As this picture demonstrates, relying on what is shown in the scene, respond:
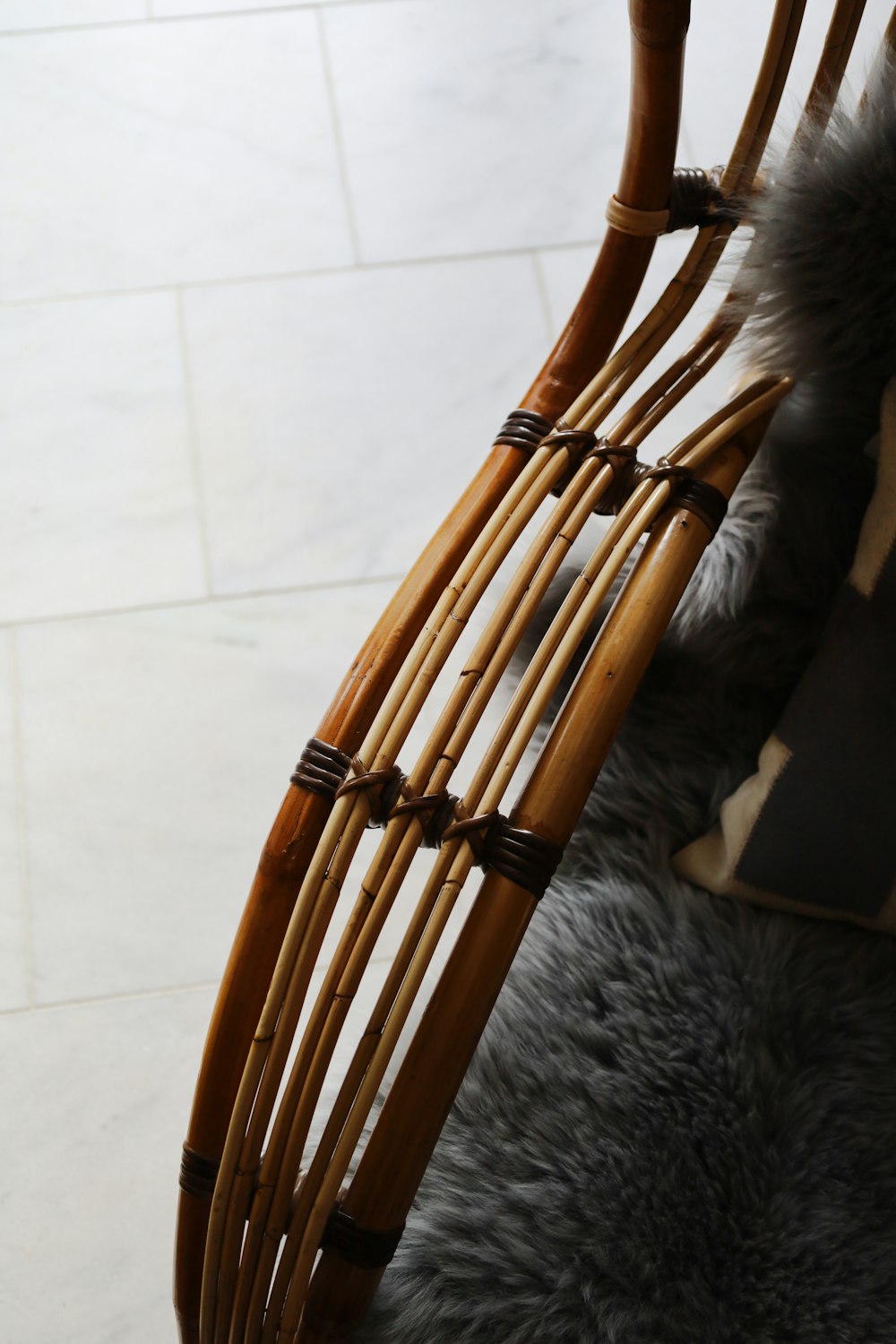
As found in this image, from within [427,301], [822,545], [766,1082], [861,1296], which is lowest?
[861,1296]

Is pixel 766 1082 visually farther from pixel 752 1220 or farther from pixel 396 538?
pixel 396 538

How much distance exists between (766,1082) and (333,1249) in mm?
254

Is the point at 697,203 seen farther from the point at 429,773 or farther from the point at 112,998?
the point at 112,998

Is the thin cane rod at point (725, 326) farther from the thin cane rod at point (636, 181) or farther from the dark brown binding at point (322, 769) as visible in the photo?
the dark brown binding at point (322, 769)

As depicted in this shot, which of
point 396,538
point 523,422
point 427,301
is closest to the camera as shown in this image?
point 523,422

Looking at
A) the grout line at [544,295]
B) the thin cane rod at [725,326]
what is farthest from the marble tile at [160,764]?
the thin cane rod at [725,326]

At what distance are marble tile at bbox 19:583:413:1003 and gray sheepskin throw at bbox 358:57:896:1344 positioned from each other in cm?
53

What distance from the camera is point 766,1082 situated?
689 millimetres

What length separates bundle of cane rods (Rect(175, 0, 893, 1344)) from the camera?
22.9 inches

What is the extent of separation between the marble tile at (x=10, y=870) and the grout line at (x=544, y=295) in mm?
718

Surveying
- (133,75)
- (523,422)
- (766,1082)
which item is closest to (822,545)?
(523,422)

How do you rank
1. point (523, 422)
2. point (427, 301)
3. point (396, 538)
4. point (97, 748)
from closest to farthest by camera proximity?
1. point (523, 422)
2. point (97, 748)
3. point (396, 538)
4. point (427, 301)

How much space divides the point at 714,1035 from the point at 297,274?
3.69 feet

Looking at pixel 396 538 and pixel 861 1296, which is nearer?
pixel 861 1296
